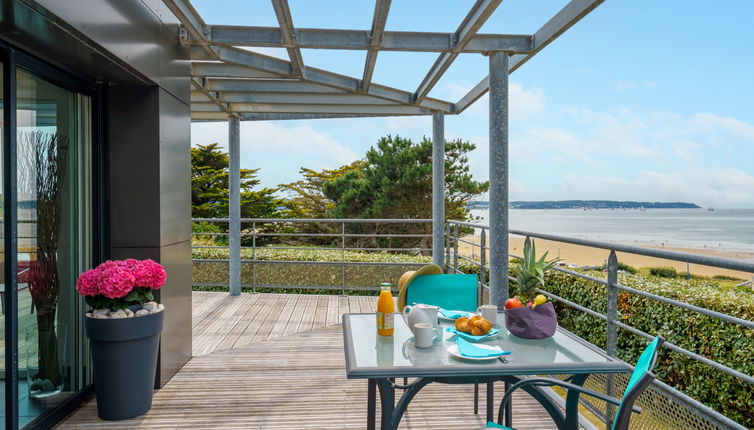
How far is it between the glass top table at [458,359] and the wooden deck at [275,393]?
0.98m

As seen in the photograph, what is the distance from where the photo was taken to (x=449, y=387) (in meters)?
3.17

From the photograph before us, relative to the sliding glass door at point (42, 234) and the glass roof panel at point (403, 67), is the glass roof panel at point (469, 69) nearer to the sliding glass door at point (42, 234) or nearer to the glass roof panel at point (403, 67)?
the glass roof panel at point (403, 67)

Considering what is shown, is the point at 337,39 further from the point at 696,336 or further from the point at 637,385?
the point at 696,336

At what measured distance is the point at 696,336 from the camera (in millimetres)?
4121

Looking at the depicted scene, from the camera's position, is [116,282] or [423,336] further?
[116,282]

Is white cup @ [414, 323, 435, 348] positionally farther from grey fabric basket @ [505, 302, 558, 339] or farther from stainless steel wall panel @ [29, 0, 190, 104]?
stainless steel wall panel @ [29, 0, 190, 104]

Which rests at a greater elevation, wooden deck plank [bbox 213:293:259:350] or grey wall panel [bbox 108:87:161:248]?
grey wall panel [bbox 108:87:161:248]

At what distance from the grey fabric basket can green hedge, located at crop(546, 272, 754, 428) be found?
2.67m

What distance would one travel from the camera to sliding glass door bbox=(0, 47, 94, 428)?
2.23 m

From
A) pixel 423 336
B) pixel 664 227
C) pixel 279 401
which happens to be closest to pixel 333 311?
pixel 279 401

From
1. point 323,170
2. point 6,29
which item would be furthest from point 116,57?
point 323,170

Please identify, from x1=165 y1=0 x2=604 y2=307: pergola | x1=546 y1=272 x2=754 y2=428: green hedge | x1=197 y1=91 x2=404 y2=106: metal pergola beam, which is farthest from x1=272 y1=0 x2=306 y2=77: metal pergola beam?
x1=546 y1=272 x2=754 y2=428: green hedge

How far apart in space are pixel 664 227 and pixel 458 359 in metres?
35.1

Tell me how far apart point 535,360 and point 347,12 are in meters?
2.35
